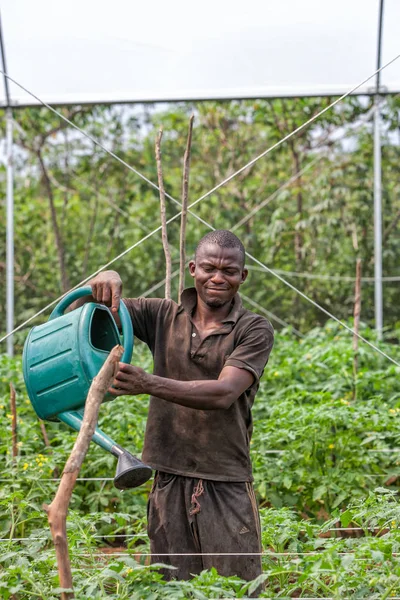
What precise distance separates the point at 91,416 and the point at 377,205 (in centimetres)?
574

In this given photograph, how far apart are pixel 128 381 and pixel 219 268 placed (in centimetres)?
44

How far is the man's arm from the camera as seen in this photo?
213 centimetres

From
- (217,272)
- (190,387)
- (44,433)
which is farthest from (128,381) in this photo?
(44,433)

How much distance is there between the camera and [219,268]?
2.41 metres

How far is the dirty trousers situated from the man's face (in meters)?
0.49

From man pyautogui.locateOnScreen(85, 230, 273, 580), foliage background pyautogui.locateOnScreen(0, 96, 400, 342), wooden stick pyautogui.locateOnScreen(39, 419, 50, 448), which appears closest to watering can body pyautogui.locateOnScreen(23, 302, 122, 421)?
man pyautogui.locateOnScreen(85, 230, 273, 580)

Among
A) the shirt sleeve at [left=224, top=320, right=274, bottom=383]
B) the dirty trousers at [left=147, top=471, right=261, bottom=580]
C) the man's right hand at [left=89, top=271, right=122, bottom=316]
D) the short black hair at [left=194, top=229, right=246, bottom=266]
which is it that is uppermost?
the short black hair at [left=194, top=229, right=246, bottom=266]

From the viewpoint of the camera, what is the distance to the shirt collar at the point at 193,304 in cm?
251

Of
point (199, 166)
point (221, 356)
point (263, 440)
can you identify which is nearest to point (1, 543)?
point (221, 356)

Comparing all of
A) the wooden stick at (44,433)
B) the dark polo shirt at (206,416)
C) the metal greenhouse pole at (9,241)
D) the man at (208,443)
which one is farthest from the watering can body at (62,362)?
the metal greenhouse pole at (9,241)

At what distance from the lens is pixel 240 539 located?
2432 millimetres

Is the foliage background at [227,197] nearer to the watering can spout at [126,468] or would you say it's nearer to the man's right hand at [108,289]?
the man's right hand at [108,289]

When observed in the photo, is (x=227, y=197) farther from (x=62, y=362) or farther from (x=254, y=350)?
(x=62, y=362)

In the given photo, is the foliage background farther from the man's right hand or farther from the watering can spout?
the watering can spout
